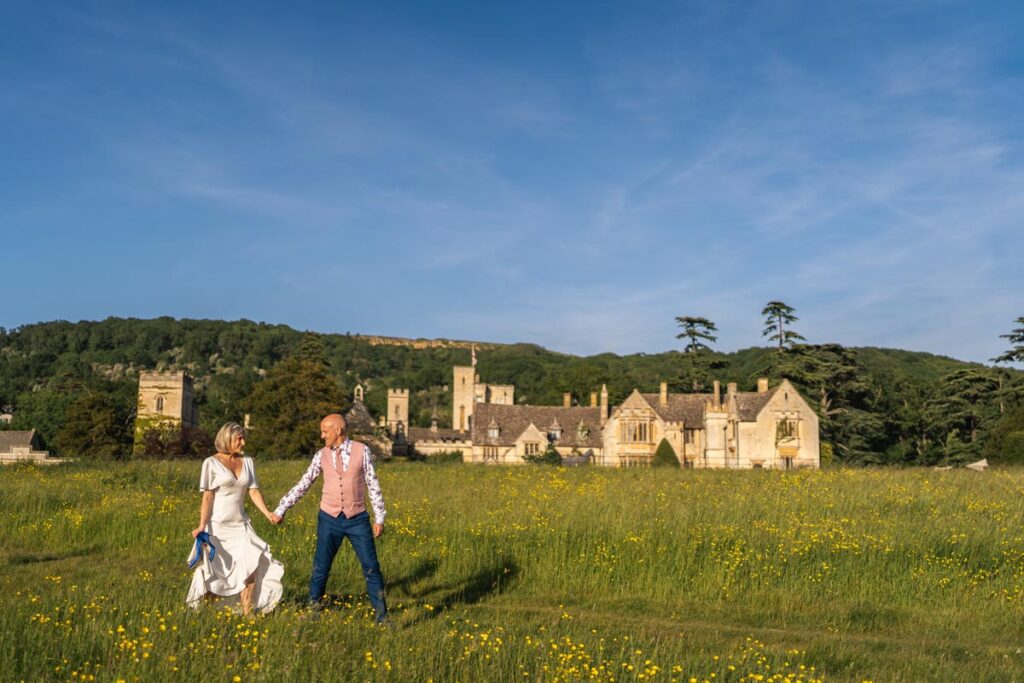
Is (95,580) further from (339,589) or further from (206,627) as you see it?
(206,627)

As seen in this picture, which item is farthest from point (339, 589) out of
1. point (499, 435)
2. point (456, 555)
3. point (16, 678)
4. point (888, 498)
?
point (499, 435)

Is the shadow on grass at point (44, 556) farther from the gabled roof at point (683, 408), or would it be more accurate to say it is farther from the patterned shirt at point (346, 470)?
the gabled roof at point (683, 408)

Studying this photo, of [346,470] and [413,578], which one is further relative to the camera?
[413,578]

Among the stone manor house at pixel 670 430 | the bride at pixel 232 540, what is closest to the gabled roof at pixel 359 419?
the stone manor house at pixel 670 430

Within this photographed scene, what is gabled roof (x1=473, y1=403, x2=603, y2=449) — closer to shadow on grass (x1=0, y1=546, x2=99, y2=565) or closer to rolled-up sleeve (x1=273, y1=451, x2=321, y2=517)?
shadow on grass (x1=0, y1=546, x2=99, y2=565)

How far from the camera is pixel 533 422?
77750mm

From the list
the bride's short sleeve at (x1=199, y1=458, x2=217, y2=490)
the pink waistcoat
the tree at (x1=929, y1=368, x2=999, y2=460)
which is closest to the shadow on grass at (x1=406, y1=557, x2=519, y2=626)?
the pink waistcoat

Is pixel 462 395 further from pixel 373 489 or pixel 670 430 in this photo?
pixel 373 489

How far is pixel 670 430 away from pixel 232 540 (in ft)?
199

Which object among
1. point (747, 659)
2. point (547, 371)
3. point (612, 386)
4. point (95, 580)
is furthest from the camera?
point (547, 371)

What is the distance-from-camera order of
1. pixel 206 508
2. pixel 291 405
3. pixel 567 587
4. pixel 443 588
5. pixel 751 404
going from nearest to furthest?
pixel 206 508 < pixel 443 588 < pixel 567 587 < pixel 751 404 < pixel 291 405

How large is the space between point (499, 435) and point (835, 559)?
62856 millimetres

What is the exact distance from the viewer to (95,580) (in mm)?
11742

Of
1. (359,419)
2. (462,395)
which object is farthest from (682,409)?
(462,395)
